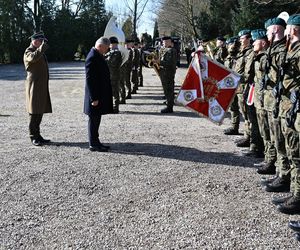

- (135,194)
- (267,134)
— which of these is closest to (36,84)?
(135,194)

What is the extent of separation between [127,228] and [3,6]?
41.1m

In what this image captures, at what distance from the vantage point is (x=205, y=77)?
7.29 m

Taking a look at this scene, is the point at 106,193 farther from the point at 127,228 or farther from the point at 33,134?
the point at 33,134

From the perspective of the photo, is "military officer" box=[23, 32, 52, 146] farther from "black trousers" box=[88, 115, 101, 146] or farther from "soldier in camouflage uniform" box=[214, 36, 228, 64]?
"soldier in camouflage uniform" box=[214, 36, 228, 64]

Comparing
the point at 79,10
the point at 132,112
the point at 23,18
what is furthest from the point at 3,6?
the point at 132,112

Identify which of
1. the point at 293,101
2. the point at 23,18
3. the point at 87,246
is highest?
the point at 23,18

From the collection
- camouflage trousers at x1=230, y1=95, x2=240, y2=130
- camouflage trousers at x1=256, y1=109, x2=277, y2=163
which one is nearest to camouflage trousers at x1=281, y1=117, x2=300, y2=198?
camouflage trousers at x1=256, y1=109, x2=277, y2=163

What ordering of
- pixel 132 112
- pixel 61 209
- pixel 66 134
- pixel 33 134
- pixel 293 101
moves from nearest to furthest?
pixel 293 101
pixel 61 209
pixel 33 134
pixel 66 134
pixel 132 112

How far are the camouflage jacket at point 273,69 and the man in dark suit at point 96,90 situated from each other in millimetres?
2841

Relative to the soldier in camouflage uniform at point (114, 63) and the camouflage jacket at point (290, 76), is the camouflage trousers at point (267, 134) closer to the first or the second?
the camouflage jacket at point (290, 76)

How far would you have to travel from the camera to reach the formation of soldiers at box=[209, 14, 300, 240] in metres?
4.61

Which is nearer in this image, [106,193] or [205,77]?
[106,193]

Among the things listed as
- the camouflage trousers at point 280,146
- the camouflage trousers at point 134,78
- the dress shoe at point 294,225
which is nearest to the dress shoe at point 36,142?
the camouflage trousers at point 280,146

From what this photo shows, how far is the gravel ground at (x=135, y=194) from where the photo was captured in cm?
423
